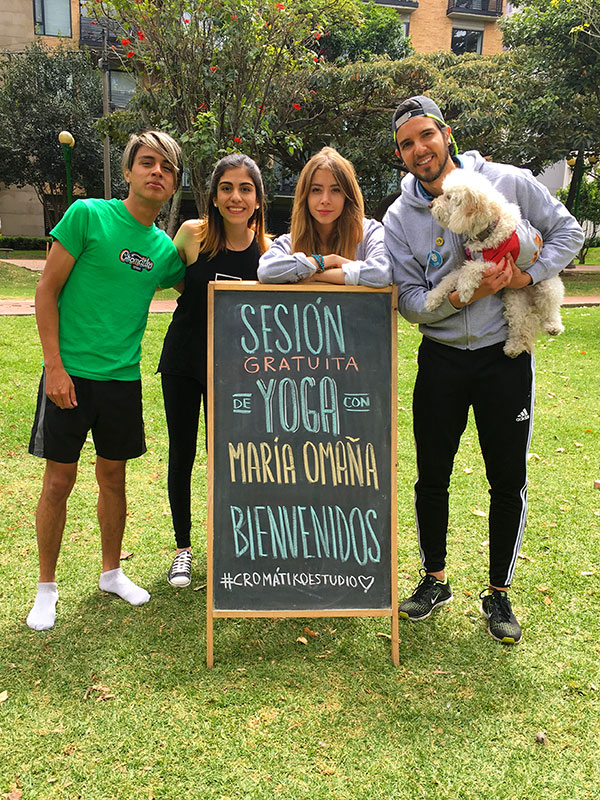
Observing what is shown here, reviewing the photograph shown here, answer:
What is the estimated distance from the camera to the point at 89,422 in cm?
297

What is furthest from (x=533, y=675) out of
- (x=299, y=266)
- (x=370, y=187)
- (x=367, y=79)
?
(x=370, y=187)

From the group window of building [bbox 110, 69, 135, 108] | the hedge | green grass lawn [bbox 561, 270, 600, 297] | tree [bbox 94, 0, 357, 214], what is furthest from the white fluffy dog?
window of building [bbox 110, 69, 135, 108]

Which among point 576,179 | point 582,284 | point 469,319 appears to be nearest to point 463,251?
point 469,319

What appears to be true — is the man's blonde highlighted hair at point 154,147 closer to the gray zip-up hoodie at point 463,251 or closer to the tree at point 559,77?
the gray zip-up hoodie at point 463,251

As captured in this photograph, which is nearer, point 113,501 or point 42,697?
point 42,697

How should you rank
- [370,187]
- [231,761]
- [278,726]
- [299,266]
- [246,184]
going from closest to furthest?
[231,761] < [278,726] < [299,266] < [246,184] < [370,187]

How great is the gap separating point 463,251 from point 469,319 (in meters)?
0.30

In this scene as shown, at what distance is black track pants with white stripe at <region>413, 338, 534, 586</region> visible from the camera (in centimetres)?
279

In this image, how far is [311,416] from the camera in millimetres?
2809

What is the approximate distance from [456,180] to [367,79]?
637 inches

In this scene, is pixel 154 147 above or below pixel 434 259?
above

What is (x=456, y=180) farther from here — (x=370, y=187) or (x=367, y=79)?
(x=370, y=187)

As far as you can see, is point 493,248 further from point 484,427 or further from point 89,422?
point 89,422

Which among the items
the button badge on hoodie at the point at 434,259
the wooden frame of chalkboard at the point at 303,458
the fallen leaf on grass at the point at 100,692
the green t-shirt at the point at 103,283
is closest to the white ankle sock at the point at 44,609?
the fallen leaf on grass at the point at 100,692
